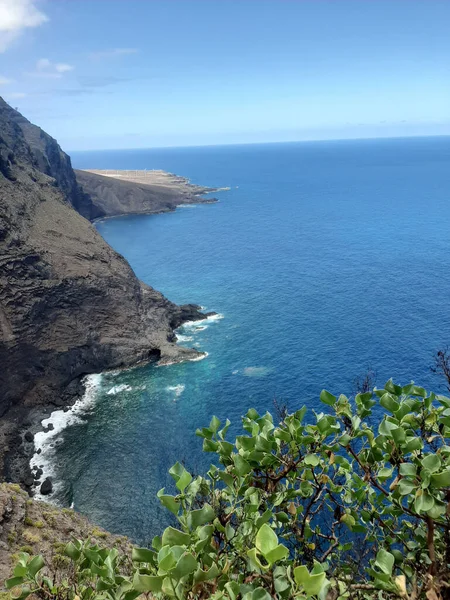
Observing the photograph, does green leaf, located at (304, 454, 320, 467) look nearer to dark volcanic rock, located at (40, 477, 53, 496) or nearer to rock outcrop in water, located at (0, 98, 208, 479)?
dark volcanic rock, located at (40, 477, 53, 496)

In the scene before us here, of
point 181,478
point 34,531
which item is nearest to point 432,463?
point 181,478

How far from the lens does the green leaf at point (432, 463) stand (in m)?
4.65

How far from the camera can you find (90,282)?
7181cm

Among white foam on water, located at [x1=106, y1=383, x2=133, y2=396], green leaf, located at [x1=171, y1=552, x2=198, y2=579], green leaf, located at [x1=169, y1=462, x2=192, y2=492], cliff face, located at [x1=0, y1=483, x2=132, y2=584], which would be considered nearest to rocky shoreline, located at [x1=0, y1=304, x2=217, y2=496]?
white foam on water, located at [x1=106, y1=383, x2=133, y2=396]

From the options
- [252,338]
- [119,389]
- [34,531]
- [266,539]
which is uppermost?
[266,539]

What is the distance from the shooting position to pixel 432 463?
15.3 ft

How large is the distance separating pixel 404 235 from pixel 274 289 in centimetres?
5650

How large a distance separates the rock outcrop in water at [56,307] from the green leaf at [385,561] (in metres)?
51.0

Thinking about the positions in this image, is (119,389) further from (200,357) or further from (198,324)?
(198,324)

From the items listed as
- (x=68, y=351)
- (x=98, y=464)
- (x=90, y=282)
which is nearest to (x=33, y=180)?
(x=90, y=282)

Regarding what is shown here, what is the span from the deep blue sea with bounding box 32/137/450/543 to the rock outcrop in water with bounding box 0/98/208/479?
15.5 feet

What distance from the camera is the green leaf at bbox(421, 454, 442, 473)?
465 centimetres

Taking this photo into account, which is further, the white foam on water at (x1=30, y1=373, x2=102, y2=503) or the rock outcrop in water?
the rock outcrop in water

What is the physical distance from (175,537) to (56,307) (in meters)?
66.8
